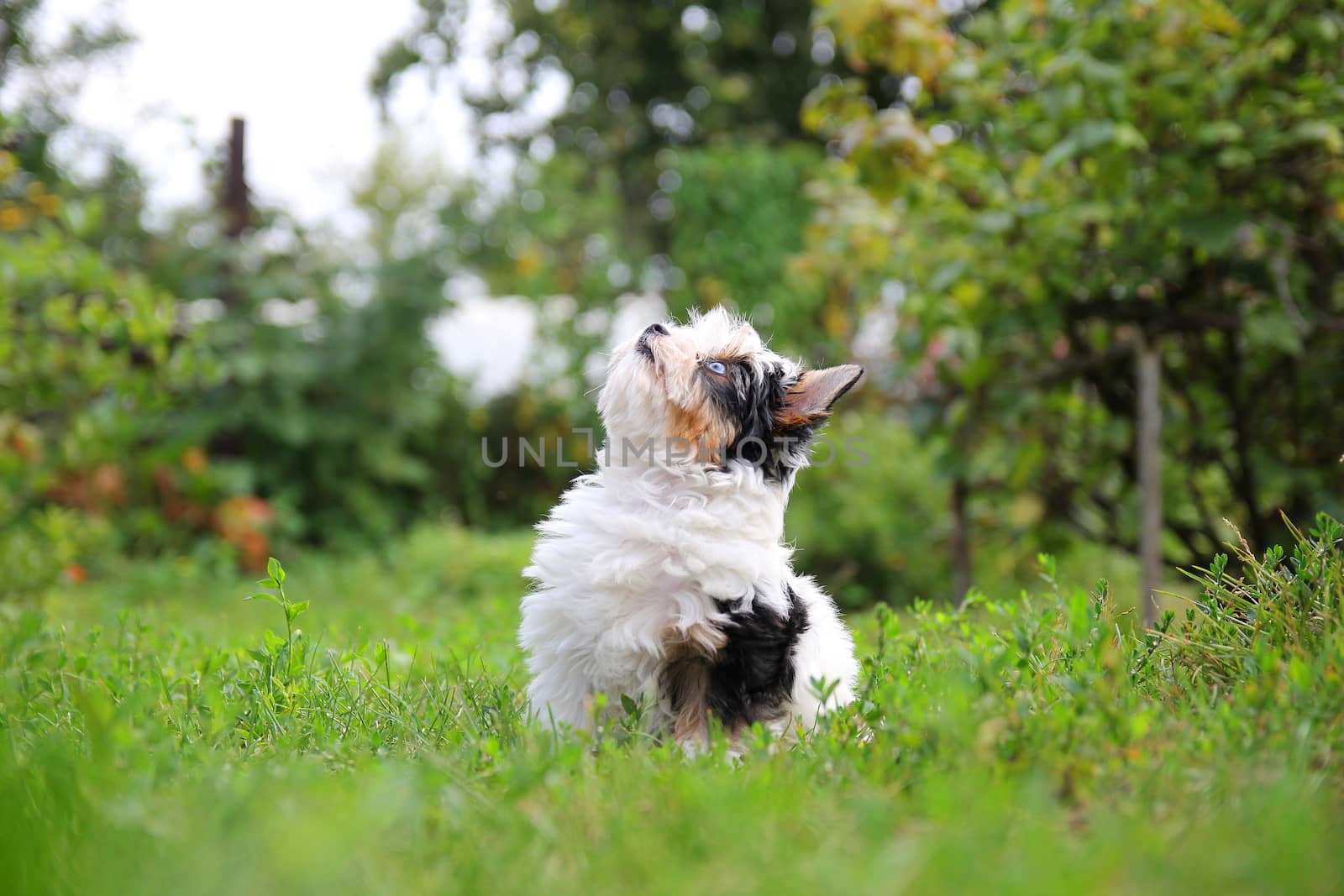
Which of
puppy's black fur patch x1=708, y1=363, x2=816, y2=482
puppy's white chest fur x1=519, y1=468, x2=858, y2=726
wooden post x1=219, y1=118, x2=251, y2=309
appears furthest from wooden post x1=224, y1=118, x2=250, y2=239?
puppy's black fur patch x1=708, y1=363, x2=816, y2=482

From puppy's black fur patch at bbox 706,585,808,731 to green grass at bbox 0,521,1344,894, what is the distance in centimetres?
22

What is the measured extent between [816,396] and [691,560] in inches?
26.9

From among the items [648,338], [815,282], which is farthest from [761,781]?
[815,282]

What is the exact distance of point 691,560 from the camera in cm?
266

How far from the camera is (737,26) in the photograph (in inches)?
608


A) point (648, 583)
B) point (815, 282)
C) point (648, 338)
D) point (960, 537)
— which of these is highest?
point (815, 282)

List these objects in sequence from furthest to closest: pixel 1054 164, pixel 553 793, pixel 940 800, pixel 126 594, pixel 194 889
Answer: pixel 126 594
pixel 1054 164
pixel 553 793
pixel 940 800
pixel 194 889

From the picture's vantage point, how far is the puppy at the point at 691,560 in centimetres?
265

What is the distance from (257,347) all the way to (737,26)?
9319mm

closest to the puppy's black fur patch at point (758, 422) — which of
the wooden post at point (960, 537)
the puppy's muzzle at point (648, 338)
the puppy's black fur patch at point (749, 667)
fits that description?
the puppy's muzzle at point (648, 338)

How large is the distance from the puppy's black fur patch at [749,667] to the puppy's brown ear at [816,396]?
0.62 metres

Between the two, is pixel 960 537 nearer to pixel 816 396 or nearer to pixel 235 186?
pixel 816 396

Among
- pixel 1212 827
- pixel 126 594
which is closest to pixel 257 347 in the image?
pixel 126 594

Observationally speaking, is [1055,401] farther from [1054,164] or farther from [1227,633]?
[1227,633]
